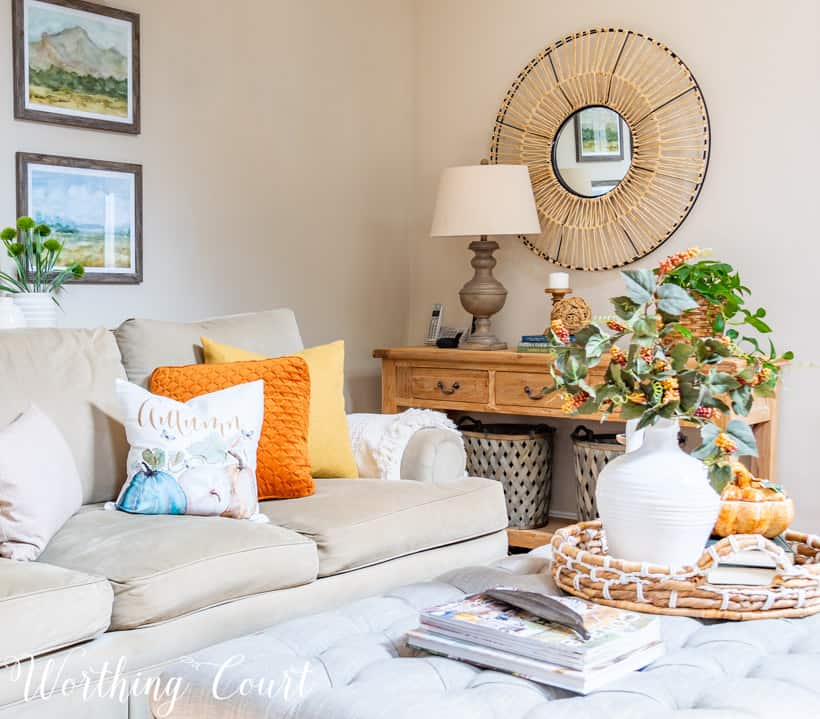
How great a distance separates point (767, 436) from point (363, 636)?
7.29 feet

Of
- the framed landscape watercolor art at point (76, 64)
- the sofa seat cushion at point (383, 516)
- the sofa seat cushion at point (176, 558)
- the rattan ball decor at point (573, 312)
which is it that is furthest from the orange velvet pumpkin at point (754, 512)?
the framed landscape watercolor art at point (76, 64)

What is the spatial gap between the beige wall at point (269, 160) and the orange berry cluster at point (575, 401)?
1967 mm

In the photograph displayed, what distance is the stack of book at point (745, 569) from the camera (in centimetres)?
178

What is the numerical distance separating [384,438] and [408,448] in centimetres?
8

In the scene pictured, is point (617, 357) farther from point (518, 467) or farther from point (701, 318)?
point (518, 467)

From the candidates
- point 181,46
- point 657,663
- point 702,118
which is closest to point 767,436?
point 702,118

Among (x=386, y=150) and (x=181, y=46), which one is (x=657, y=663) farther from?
(x=386, y=150)

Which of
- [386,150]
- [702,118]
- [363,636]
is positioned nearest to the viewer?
[363,636]

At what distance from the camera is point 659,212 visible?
379 centimetres

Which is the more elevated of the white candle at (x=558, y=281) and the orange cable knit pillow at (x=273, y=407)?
the white candle at (x=558, y=281)

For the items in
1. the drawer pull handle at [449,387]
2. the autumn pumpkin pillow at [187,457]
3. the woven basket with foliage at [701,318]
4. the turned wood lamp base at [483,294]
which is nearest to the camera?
the autumn pumpkin pillow at [187,457]

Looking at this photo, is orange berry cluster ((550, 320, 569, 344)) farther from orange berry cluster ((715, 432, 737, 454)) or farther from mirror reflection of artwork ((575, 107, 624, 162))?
mirror reflection of artwork ((575, 107, 624, 162))

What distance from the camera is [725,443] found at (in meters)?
1.77

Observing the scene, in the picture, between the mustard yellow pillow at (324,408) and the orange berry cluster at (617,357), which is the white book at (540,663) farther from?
the mustard yellow pillow at (324,408)
